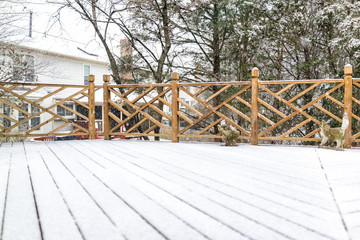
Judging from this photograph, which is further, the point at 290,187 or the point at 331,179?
the point at 331,179

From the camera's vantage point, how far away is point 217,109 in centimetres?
465

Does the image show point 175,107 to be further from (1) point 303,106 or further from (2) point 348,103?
(1) point 303,106

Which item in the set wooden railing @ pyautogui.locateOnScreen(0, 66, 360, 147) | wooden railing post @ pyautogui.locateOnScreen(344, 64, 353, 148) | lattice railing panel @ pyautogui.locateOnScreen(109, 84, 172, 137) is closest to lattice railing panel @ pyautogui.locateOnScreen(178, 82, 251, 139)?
wooden railing @ pyautogui.locateOnScreen(0, 66, 360, 147)

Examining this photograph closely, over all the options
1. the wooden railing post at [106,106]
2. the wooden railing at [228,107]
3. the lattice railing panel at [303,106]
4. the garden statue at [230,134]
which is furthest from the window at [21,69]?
the lattice railing panel at [303,106]

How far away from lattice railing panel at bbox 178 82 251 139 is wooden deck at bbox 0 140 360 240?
1.51 metres

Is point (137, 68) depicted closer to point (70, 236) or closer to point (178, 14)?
point (178, 14)

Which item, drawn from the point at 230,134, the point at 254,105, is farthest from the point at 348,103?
the point at 230,134

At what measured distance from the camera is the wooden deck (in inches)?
49.0

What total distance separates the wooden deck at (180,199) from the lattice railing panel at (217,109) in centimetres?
151

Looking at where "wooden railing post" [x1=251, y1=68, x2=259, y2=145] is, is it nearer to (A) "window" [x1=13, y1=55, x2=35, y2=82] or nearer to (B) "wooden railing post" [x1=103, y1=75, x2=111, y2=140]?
(B) "wooden railing post" [x1=103, y1=75, x2=111, y2=140]

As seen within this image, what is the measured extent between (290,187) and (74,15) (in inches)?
266

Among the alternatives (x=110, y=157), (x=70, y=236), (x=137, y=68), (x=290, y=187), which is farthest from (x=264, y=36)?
(x=70, y=236)

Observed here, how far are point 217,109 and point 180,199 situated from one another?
312cm

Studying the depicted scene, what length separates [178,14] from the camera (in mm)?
6883
